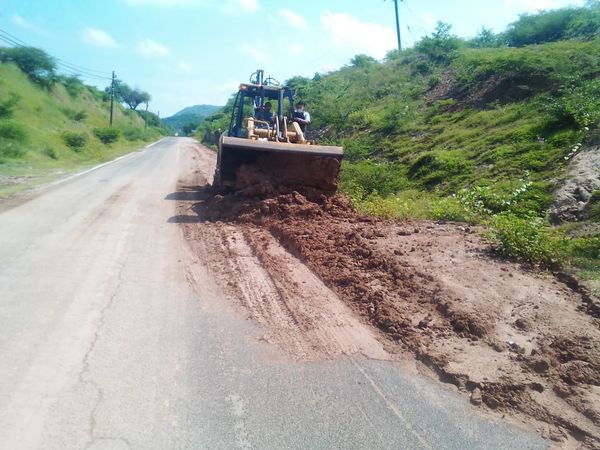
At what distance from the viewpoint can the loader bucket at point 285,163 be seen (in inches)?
391

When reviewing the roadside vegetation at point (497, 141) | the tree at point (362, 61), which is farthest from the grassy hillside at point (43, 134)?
the tree at point (362, 61)

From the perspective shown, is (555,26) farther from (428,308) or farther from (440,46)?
(428,308)

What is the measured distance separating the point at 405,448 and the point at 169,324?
8.89 feet

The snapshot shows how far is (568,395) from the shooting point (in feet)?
12.8

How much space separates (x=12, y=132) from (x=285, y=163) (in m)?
21.1

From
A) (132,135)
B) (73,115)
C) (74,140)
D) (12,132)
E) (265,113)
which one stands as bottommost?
(74,140)

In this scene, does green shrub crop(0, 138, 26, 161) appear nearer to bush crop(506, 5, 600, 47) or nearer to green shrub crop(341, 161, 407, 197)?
green shrub crop(341, 161, 407, 197)

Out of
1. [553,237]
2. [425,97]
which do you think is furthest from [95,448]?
[425,97]

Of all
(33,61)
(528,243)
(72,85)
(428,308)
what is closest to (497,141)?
(528,243)

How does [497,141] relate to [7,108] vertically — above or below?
above

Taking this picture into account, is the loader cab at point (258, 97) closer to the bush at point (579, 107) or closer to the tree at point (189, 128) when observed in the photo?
the bush at point (579, 107)

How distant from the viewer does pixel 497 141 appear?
495 inches

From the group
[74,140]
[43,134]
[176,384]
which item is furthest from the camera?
[74,140]

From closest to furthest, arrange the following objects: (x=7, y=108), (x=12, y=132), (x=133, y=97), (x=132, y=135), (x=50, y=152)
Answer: (x=12, y=132), (x=50, y=152), (x=7, y=108), (x=132, y=135), (x=133, y=97)
